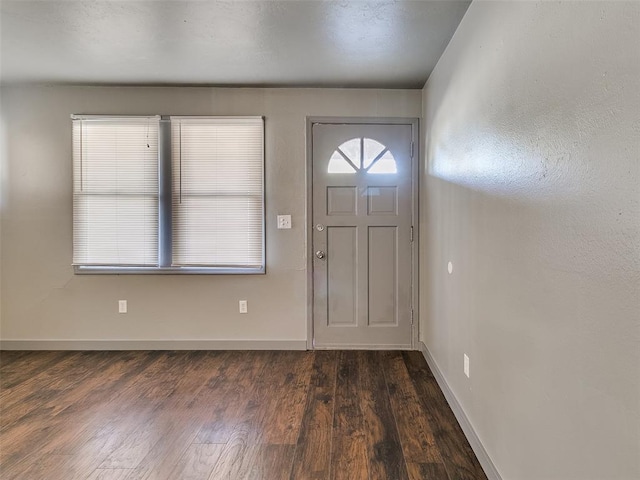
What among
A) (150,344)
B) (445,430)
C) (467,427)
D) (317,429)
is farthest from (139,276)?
(467,427)

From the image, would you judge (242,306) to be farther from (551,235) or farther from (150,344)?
(551,235)

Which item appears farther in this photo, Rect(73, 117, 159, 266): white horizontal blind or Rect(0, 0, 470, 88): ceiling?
Rect(73, 117, 159, 266): white horizontal blind

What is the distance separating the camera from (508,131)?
4.91 feet

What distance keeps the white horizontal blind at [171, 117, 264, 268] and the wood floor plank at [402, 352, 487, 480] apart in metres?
1.67

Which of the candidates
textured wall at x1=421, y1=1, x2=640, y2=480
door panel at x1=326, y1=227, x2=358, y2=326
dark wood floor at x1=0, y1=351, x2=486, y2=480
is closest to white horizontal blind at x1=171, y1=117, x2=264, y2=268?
door panel at x1=326, y1=227, x2=358, y2=326

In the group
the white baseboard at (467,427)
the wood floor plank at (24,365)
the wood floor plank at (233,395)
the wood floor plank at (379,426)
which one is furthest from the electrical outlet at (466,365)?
the wood floor plank at (24,365)

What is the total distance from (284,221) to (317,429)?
1.78m

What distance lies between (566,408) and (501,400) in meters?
0.51

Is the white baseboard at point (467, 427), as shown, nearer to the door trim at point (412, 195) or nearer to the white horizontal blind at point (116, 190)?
the door trim at point (412, 195)

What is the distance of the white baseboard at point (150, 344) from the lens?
3.29 metres

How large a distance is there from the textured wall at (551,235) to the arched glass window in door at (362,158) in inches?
44.3

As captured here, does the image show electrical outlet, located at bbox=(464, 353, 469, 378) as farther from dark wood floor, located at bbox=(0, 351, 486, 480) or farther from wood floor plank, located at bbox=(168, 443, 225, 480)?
wood floor plank, located at bbox=(168, 443, 225, 480)

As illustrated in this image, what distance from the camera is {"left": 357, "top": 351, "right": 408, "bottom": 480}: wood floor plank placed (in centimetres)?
173

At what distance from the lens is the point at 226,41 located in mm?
2369
